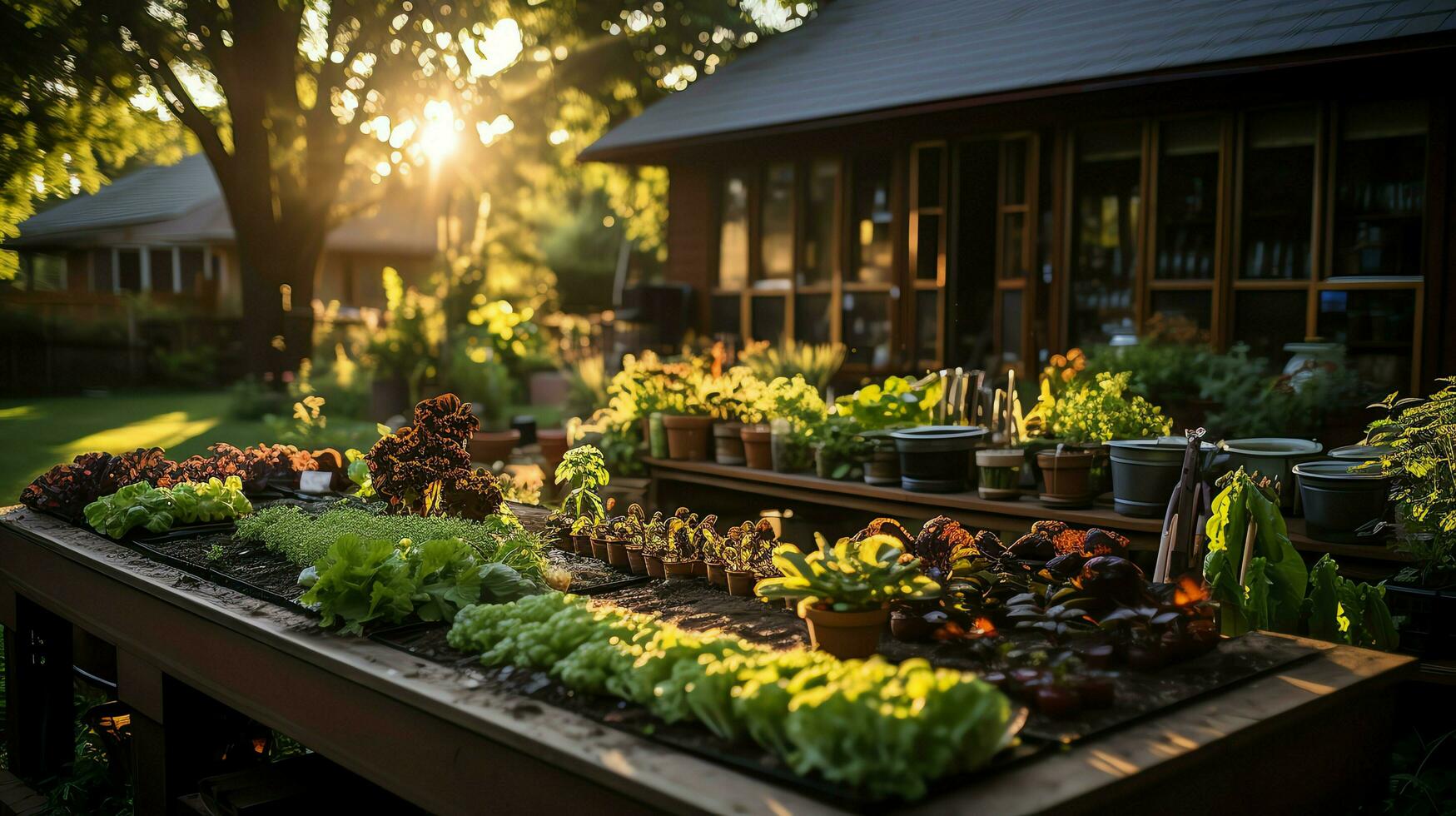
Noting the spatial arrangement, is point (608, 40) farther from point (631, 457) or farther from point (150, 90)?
point (631, 457)

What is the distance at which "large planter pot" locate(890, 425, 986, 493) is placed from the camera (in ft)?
16.0

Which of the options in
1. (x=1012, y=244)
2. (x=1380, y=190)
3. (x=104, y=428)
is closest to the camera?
(x=1380, y=190)

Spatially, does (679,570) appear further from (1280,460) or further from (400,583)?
(1280,460)

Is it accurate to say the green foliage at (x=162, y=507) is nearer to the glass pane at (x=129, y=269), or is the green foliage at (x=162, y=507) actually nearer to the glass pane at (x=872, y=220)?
the glass pane at (x=872, y=220)

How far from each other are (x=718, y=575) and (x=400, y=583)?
0.86 meters

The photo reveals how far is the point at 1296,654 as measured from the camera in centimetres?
241

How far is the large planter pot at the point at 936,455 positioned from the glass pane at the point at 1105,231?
11.5ft

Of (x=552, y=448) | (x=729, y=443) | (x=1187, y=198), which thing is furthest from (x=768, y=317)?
(x=729, y=443)

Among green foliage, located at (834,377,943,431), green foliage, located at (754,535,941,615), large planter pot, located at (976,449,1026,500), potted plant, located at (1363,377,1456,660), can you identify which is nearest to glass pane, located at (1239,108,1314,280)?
green foliage, located at (834,377,943,431)

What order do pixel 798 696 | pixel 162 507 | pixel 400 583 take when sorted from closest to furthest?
pixel 798 696
pixel 400 583
pixel 162 507

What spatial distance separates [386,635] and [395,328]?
10873 mm

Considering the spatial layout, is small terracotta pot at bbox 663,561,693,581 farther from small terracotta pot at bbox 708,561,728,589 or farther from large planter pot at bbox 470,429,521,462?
large planter pot at bbox 470,429,521,462

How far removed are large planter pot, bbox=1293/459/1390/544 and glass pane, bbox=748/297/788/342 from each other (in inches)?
249

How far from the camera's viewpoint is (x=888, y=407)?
17.8ft
